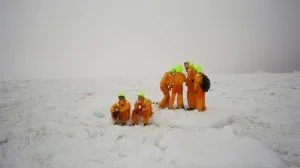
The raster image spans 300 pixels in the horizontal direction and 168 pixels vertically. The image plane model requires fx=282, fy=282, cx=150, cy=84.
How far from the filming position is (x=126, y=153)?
27.2 ft

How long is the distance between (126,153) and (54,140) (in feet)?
8.52

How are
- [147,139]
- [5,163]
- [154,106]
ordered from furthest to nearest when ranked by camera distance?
1. [154,106]
2. [147,139]
3. [5,163]

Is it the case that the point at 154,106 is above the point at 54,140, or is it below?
above

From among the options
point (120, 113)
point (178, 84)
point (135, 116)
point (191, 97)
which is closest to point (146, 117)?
point (135, 116)

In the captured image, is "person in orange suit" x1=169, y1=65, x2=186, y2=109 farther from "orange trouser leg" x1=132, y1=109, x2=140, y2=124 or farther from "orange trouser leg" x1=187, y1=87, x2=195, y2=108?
"orange trouser leg" x1=132, y1=109, x2=140, y2=124

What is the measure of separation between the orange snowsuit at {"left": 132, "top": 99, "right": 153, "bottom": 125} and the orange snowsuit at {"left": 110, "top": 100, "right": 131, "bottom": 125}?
259 millimetres

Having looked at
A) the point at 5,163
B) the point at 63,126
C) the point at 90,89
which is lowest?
the point at 5,163

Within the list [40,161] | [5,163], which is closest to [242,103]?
[40,161]

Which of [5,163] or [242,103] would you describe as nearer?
[5,163]

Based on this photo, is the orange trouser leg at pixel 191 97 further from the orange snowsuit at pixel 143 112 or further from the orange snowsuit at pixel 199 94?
the orange snowsuit at pixel 143 112

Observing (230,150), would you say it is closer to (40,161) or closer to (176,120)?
(176,120)

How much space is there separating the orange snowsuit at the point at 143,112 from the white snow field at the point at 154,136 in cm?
36

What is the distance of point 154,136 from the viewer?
9.12 metres

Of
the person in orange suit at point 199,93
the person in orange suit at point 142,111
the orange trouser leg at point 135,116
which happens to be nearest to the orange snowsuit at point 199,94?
the person in orange suit at point 199,93
